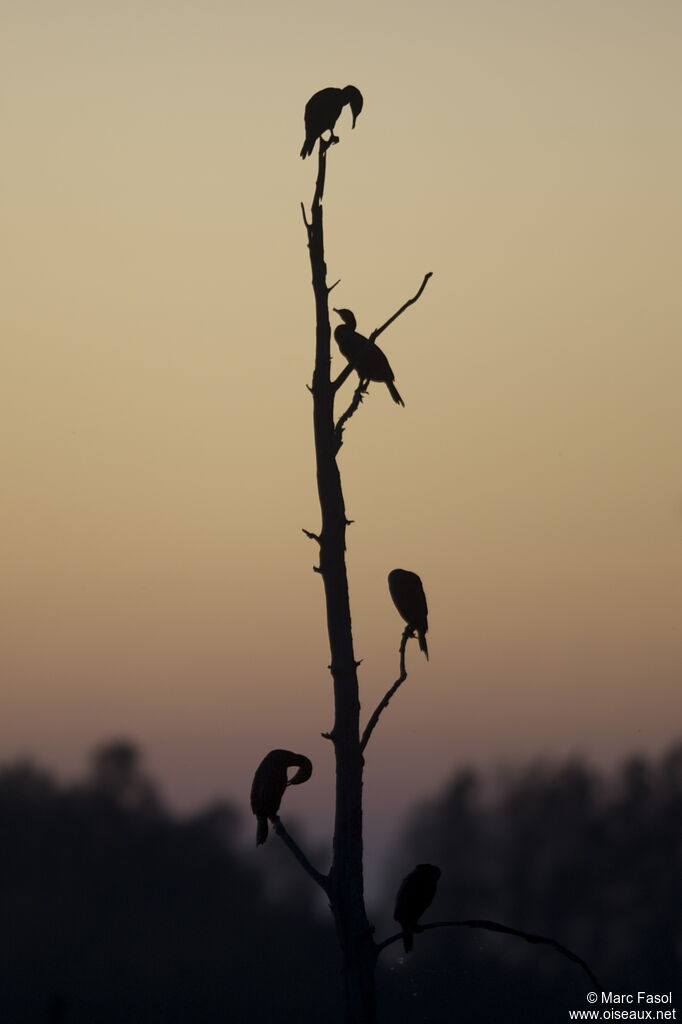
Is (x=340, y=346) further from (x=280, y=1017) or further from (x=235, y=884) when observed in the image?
(x=235, y=884)

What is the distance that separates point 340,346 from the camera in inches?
679

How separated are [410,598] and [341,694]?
3641mm

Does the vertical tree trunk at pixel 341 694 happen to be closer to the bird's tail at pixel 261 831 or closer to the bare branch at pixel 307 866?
the bare branch at pixel 307 866

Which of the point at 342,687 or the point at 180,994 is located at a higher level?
the point at 342,687

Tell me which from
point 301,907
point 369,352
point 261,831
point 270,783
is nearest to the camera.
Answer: point 270,783

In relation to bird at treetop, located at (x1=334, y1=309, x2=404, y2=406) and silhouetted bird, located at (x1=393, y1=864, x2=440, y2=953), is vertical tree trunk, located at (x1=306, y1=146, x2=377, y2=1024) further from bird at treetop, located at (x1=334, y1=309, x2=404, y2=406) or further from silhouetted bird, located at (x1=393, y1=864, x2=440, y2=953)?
bird at treetop, located at (x1=334, y1=309, x2=404, y2=406)

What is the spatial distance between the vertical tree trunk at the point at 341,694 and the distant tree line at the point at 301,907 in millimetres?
47271

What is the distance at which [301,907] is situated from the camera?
72.7 metres

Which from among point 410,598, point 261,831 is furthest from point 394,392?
point 261,831

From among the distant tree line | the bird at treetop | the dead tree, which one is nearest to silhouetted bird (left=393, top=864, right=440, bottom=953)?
the dead tree

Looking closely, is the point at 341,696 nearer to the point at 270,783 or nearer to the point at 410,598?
the point at 270,783

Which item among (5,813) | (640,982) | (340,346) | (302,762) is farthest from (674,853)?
(302,762)

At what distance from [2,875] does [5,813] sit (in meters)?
9.27

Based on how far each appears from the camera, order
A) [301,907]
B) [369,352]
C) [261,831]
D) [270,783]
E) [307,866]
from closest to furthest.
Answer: [307,866]
[270,783]
[261,831]
[369,352]
[301,907]
